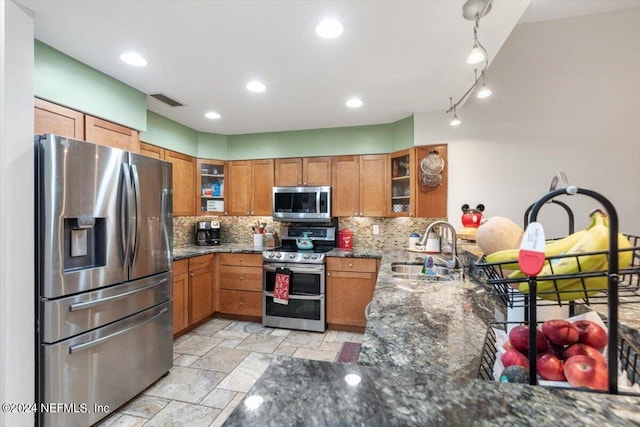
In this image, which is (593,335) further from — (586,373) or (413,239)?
(413,239)

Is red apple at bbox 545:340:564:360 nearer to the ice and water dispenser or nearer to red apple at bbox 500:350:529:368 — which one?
red apple at bbox 500:350:529:368

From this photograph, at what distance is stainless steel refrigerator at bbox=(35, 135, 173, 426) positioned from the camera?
5.43ft

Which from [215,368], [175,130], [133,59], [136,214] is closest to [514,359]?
[136,214]

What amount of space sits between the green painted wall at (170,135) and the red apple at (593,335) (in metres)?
3.63

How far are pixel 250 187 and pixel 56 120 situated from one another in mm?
2307

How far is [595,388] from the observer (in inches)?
23.7

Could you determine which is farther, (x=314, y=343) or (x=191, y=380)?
(x=314, y=343)

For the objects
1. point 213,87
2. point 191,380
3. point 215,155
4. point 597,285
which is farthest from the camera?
point 215,155

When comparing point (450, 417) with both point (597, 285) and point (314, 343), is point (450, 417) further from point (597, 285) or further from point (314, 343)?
point (314, 343)

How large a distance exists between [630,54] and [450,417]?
380 centimetres

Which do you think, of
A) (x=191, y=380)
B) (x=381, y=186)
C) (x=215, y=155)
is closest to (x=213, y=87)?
(x=215, y=155)

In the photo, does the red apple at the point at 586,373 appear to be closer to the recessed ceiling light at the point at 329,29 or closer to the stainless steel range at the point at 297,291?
the recessed ceiling light at the point at 329,29

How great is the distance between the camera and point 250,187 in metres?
4.15

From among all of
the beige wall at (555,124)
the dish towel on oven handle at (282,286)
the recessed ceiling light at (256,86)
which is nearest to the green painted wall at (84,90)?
the recessed ceiling light at (256,86)
